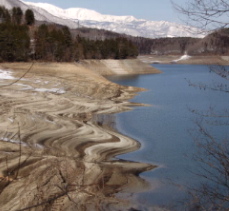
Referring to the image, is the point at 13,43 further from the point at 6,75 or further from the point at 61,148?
the point at 61,148

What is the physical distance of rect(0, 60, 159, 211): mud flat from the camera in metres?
6.86

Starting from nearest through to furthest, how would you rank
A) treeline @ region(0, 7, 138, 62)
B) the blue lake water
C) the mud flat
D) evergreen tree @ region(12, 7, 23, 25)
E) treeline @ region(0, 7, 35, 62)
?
the mud flat → the blue lake water → treeline @ region(0, 7, 35, 62) → treeline @ region(0, 7, 138, 62) → evergreen tree @ region(12, 7, 23, 25)

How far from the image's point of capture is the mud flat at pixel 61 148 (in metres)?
6.86

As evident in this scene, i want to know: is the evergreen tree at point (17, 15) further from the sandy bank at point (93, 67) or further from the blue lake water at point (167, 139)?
the blue lake water at point (167, 139)

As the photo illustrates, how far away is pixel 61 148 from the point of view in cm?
1064

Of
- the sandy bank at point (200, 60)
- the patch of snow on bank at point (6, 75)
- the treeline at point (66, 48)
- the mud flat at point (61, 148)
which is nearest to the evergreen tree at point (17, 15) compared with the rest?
the treeline at point (66, 48)

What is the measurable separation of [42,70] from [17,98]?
9.86m

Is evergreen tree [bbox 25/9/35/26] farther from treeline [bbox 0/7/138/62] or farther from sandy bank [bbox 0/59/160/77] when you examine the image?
sandy bank [bbox 0/59/160/77]

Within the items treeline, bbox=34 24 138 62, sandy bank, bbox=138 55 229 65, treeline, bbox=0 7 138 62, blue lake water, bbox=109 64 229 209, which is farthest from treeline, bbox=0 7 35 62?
sandy bank, bbox=138 55 229 65

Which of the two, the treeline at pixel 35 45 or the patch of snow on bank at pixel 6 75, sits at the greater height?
the treeline at pixel 35 45

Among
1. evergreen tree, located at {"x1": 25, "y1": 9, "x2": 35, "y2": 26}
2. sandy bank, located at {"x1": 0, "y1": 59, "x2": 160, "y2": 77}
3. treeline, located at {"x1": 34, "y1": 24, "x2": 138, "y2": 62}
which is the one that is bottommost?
sandy bank, located at {"x1": 0, "y1": 59, "x2": 160, "y2": 77}

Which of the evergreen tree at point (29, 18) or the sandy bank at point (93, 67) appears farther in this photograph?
the evergreen tree at point (29, 18)

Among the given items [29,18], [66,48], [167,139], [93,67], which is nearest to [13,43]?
[66,48]

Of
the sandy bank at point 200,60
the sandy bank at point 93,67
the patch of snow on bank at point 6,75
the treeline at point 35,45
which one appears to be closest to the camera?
the sandy bank at point 200,60
